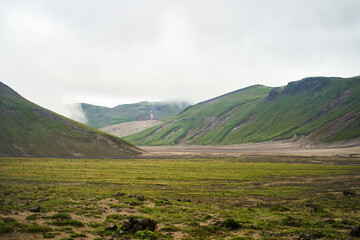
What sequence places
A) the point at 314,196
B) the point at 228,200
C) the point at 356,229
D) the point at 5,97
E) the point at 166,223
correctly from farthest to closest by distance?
1. the point at 5,97
2. the point at 314,196
3. the point at 228,200
4. the point at 166,223
5. the point at 356,229

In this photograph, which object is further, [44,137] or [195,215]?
[44,137]

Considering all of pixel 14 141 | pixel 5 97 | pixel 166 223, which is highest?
pixel 5 97

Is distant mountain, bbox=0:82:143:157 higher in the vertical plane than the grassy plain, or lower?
higher

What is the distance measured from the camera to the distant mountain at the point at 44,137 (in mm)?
122500

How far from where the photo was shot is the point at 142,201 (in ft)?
105

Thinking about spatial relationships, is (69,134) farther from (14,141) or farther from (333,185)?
(333,185)

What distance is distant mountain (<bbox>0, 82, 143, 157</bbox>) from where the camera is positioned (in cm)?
12250

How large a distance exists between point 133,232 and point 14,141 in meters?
131

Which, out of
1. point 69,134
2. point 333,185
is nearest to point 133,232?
point 333,185

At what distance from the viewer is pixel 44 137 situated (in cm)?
13512

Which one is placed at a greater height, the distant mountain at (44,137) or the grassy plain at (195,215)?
the distant mountain at (44,137)

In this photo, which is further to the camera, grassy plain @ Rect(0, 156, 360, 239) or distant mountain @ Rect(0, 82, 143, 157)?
distant mountain @ Rect(0, 82, 143, 157)

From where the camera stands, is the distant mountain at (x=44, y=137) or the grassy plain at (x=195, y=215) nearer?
the grassy plain at (x=195, y=215)

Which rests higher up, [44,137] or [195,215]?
[44,137]
